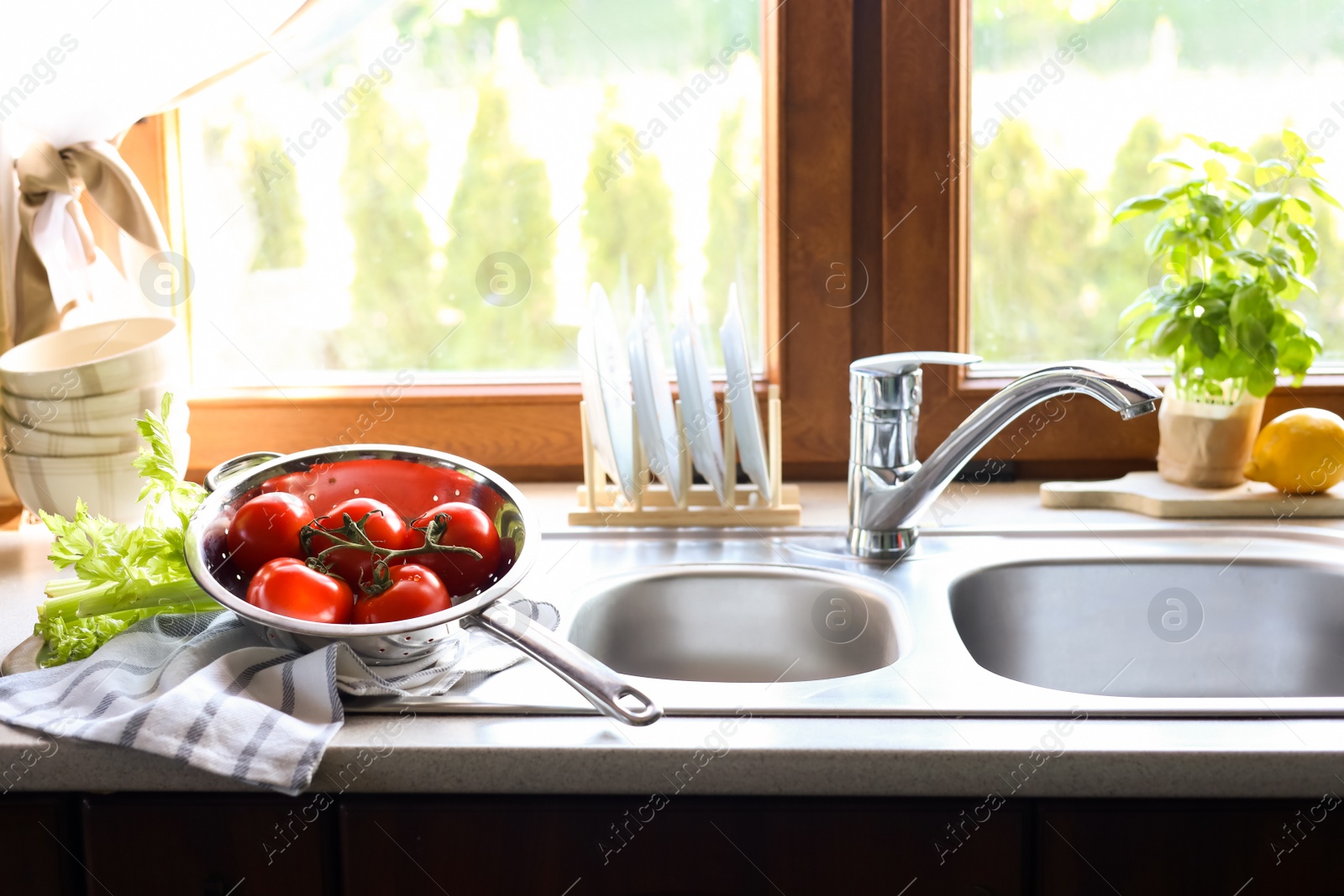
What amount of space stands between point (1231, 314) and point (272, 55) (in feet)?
3.56

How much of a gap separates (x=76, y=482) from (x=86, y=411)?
74 mm

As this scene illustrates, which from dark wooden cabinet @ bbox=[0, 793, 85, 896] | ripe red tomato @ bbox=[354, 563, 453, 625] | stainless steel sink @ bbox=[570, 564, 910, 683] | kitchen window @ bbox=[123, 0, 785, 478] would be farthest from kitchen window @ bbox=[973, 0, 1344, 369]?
dark wooden cabinet @ bbox=[0, 793, 85, 896]

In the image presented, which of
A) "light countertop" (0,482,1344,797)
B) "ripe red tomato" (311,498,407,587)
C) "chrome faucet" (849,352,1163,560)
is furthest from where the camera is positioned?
"chrome faucet" (849,352,1163,560)

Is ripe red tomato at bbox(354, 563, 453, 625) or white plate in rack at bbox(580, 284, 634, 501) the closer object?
ripe red tomato at bbox(354, 563, 453, 625)

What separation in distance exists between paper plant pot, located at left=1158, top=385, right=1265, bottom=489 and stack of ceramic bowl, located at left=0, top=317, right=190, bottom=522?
3.47ft

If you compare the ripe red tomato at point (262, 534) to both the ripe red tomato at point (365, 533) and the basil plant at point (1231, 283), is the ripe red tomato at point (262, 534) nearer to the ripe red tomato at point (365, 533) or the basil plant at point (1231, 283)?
the ripe red tomato at point (365, 533)

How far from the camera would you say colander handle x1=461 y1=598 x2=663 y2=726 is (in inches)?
29.0

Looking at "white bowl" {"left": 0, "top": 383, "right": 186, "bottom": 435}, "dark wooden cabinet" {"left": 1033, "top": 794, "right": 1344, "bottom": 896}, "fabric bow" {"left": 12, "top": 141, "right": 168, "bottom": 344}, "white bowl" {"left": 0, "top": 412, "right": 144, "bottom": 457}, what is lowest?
"dark wooden cabinet" {"left": 1033, "top": 794, "right": 1344, "bottom": 896}

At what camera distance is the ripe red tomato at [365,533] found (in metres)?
0.84

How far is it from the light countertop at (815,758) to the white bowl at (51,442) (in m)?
0.43

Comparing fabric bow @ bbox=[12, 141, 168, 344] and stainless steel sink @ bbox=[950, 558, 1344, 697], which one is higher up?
fabric bow @ bbox=[12, 141, 168, 344]

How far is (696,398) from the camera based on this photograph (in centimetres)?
120

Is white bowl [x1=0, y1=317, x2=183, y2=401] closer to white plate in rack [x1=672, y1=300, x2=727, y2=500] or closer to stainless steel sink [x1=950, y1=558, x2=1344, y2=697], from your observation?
white plate in rack [x1=672, y1=300, x2=727, y2=500]

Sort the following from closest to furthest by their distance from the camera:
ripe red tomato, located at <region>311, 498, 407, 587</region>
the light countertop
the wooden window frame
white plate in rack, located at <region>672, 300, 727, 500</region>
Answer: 1. the light countertop
2. ripe red tomato, located at <region>311, 498, 407, 587</region>
3. white plate in rack, located at <region>672, 300, 727, 500</region>
4. the wooden window frame
